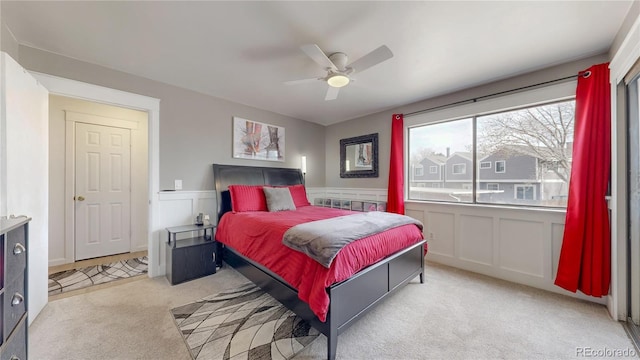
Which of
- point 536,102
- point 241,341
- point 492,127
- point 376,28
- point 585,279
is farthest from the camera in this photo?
point 492,127

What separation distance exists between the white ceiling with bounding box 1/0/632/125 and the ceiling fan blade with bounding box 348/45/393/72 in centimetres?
22

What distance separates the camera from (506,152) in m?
3.04

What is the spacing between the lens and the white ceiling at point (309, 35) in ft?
5.84

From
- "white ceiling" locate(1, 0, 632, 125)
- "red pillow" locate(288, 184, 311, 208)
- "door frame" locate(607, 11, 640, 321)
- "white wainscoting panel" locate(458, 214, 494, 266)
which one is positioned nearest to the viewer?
"white ceiling" locate(1, 0, 632, 125)

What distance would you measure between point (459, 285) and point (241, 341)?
2.49 m

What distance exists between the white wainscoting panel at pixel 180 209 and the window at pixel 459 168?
12.2 feet

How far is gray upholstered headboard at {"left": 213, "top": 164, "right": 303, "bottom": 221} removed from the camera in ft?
11.5

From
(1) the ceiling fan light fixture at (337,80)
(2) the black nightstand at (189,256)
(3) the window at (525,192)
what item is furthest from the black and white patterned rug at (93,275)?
(3) the window at (525,192)

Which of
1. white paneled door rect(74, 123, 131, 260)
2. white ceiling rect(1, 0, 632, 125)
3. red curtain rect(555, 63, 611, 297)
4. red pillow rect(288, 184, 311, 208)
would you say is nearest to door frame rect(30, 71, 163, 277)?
white ceiling rect(1, 0, 632, 125)

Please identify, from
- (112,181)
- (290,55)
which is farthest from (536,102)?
(112,181)

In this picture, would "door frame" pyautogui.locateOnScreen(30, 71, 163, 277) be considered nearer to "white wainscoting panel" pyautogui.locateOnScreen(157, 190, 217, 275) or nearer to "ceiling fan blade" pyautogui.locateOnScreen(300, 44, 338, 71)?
"white wainscoting panel" pyautogui.locateOnScreen(157, 190, 217, 275)

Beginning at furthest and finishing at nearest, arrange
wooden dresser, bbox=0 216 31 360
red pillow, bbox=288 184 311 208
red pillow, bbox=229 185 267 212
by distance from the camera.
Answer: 1. red pillow, bbox=288 184 311 208
2. red pillow, bbox=229 185 267 212
3. wooden dresser, bbox=0 216 31 360

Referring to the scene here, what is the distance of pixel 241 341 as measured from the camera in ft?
5.92

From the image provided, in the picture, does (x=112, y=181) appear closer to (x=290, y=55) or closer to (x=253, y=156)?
(x=253, y=156)
